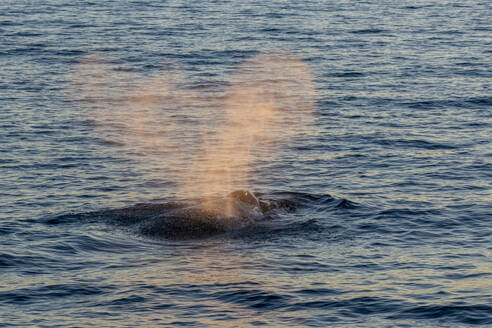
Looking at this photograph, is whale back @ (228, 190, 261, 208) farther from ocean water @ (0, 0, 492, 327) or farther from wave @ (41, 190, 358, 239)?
ocean water @ (0, 0, 492, 327)

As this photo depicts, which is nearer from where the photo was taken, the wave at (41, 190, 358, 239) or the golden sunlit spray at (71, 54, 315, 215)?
the wave at (41, 190, 358, 239)

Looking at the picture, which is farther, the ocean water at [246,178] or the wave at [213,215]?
the wave at [213,215]

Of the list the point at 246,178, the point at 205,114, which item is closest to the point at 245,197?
the point at 246,178

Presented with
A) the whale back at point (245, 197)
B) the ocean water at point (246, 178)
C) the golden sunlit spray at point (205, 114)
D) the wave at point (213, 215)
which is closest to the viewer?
the ocean water at point (246, 178)

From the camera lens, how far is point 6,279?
30.3 m

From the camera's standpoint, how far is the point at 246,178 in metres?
42.9

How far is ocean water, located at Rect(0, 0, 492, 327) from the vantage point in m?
28.7


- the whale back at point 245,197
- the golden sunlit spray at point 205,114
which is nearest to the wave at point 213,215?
the whale back at point 245,197

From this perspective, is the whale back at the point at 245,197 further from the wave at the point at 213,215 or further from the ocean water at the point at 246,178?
the ocean water at the point at 246,178

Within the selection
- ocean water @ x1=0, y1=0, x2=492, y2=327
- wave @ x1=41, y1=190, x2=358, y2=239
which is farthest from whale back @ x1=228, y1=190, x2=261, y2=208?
ocean water @ x1=0, y1=0, x2=492, y2=327

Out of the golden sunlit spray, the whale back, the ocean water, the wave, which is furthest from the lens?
the golden sunlit spray

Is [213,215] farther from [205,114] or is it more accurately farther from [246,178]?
[205,114]

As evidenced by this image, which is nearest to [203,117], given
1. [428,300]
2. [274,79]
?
[274,79]

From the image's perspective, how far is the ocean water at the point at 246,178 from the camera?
28688 millimetres
